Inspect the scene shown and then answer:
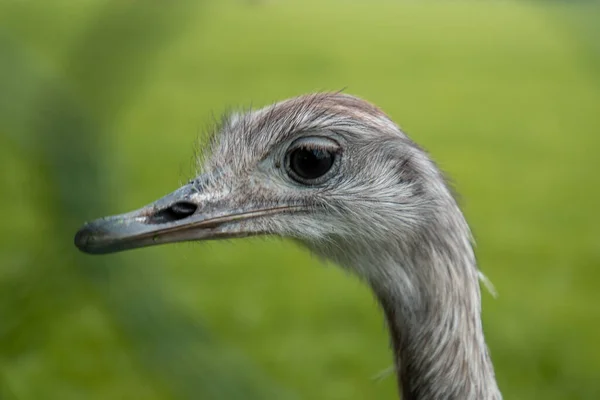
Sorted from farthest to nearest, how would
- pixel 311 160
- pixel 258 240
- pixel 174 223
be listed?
pixel 258 240 → pixel 311 160 → pixel 174 223

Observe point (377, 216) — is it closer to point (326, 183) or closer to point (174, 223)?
point (326, 183)

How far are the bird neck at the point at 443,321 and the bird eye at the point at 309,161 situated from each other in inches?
7.6

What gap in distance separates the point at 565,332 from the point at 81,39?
2.97 meters

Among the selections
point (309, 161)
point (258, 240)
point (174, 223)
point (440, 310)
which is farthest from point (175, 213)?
point (258, 240)

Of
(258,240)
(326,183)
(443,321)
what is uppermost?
(326,183)

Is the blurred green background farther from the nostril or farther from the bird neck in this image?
the bird neck

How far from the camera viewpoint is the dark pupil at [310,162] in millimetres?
1421

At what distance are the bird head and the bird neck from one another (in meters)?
0.06

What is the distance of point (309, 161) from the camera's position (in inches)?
56.4

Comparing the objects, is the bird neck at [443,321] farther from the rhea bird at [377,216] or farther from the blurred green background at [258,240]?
the blurred green background at [258,240]

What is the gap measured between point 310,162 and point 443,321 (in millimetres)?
351

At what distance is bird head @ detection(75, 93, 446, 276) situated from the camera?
1.41 metres

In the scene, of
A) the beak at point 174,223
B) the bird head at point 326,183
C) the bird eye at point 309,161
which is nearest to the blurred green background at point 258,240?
the beak at point 174,223

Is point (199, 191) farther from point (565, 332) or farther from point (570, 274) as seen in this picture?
point (570, 274)
